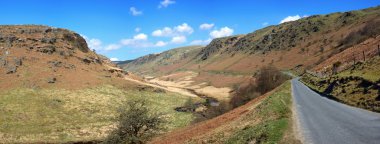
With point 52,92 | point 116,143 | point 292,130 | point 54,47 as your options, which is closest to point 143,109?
point 116,143

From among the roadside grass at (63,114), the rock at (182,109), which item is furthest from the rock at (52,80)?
the rock at (182,109)

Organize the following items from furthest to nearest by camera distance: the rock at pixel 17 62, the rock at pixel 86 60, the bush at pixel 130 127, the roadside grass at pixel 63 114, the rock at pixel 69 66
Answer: the rock at pixel 86 60
the rock at pixel 69 66
the rock at pixel 17 62
the roadside grass at pixel 63 114
the bush at pixel 130 127

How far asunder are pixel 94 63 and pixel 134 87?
27.4 m

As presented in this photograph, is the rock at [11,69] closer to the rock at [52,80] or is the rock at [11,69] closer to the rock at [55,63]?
the rock at [52,80]

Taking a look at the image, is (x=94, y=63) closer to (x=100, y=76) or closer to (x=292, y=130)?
(x=100, y=76)

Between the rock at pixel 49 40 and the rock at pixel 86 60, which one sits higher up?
the rock at pixel 49 40

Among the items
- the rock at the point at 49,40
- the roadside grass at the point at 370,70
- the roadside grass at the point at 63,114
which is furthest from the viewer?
the rock at the point at 49,40

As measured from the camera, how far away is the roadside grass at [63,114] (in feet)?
210

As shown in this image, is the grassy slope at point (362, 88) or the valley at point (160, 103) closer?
the valley at point (160, 103)

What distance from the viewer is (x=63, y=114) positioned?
77125 millimetres

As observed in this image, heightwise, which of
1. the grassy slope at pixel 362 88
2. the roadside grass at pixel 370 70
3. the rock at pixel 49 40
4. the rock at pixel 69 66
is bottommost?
the grassy slope at pixel 362 88

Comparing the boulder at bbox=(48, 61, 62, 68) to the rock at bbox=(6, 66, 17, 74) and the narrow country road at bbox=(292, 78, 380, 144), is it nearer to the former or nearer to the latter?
the rock at bbox=(6, 66, 17, 74)

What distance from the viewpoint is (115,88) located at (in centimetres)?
10281

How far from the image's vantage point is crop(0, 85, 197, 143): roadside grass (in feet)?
210
